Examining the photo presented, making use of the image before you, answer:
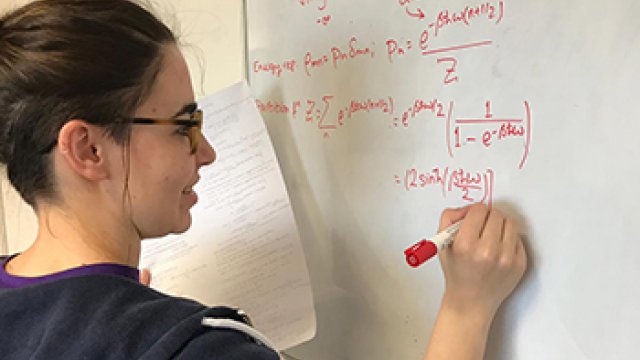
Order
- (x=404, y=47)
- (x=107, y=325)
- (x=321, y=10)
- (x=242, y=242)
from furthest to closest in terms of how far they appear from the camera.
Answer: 1. (x=242, y=242)
2. (x=321, y=10)
3. (x=404, y=47)
4. (x=107, y=325)

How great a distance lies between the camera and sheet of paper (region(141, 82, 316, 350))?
0.98 m

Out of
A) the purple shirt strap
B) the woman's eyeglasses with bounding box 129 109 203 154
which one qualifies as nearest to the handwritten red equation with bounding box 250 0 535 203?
the woman's eyeglasses with bounding box 129 109 203 154

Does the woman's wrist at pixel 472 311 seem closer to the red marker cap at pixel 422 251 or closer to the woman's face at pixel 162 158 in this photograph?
the red marker cap at pixel 422 251

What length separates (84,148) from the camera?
623 millimetres

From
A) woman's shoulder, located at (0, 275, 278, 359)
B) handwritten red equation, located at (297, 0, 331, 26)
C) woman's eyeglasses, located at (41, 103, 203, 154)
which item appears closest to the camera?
woman's shoulder, located at (0, 275, 278, 359)

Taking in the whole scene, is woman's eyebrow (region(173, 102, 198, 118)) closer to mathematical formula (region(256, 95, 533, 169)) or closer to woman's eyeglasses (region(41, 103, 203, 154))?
woman's eyeglasses (region(41, 103, 203, 154))

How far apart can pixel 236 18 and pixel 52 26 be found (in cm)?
48

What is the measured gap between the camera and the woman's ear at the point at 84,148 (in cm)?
61

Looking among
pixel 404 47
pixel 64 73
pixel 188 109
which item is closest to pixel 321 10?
pixel 404 47

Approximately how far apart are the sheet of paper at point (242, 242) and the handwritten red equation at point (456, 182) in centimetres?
26

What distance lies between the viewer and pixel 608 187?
60 centimetres

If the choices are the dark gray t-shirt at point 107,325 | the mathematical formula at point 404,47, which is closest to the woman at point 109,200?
the dark gray t-shirt at point 107,325

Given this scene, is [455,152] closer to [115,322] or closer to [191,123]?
[191,123]

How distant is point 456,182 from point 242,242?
0.42 m
